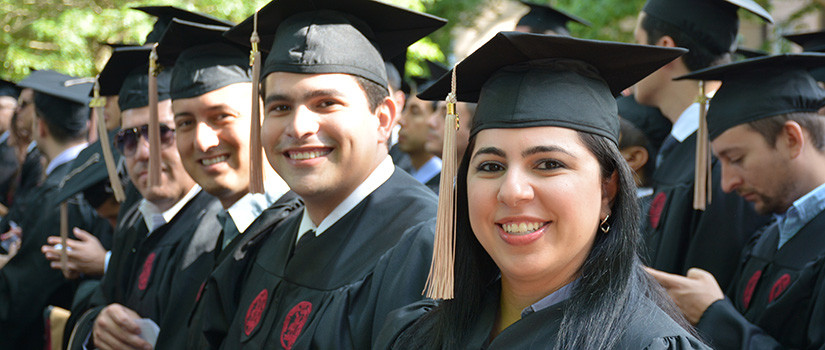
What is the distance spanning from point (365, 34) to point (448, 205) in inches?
44.4

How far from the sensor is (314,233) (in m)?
3.18

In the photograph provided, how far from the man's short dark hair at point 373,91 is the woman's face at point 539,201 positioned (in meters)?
0.99

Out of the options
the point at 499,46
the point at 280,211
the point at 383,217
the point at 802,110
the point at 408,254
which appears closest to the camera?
the point at 499,46

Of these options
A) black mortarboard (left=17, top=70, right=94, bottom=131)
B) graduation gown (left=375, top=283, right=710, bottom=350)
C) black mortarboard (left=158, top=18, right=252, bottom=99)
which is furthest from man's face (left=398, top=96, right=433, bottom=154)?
graduation gown (left=375, top=283, right=710, bottom=350)

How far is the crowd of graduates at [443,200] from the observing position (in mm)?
2182

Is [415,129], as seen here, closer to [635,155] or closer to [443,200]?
[635,155]

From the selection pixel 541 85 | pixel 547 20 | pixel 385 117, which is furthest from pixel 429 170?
pixel 541 85

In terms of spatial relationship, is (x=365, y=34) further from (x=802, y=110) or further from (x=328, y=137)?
(x=802, y=110)

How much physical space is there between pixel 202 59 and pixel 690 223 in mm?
2529

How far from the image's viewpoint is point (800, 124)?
348 centimetres

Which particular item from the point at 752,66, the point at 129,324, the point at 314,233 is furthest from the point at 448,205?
the point at 129,324

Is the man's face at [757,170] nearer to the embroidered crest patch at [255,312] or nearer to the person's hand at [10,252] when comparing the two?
the embroidered crest patch at [255,312]

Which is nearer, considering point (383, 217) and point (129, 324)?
point (383, 217)

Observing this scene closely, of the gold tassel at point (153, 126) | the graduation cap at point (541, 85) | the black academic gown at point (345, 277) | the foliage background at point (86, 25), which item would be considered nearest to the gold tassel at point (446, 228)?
the graduation cap at point (541, 85)
